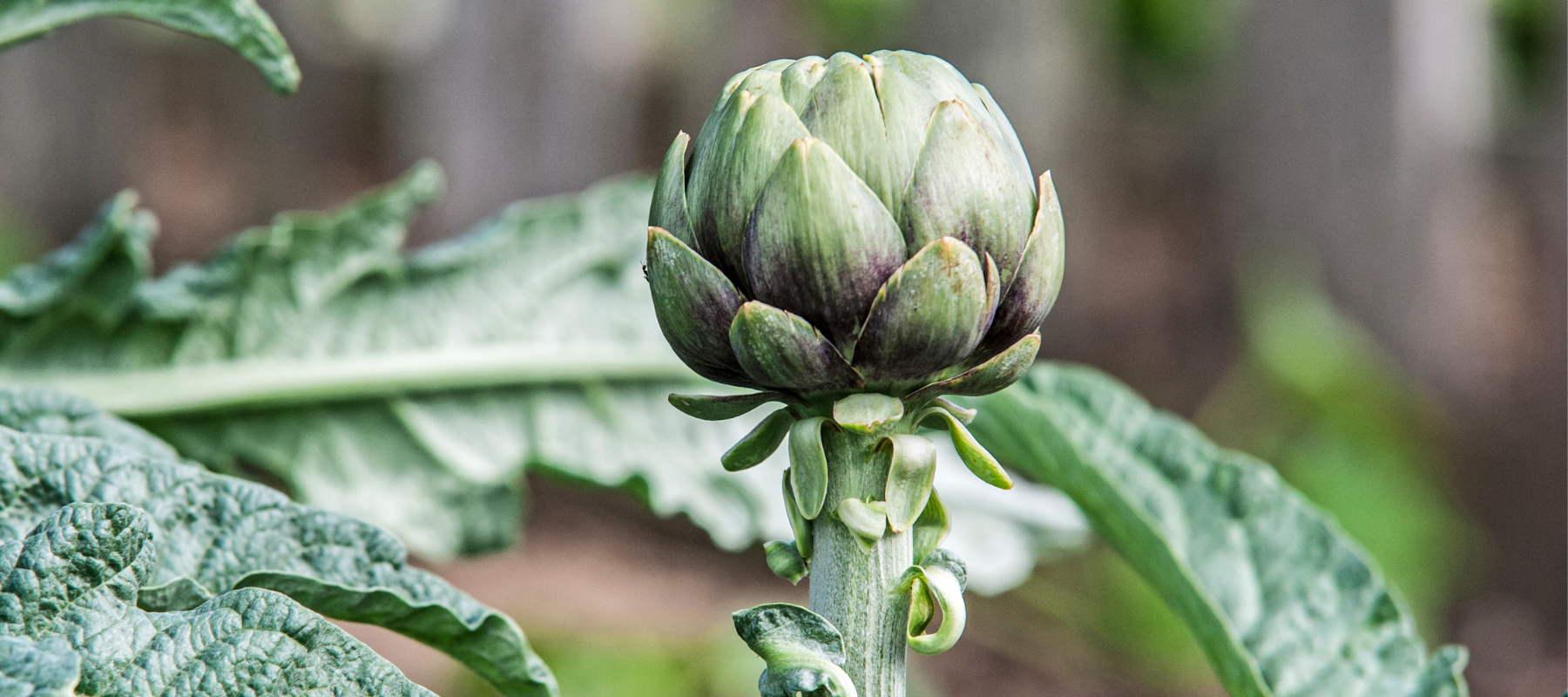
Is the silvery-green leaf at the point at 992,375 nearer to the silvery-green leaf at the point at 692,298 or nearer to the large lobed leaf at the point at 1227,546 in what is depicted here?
the silvery-green leaf at the point at 692,298

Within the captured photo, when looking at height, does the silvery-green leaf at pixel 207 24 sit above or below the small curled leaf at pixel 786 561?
above

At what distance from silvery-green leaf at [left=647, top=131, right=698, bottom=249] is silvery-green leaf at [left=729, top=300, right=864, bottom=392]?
0.11ft

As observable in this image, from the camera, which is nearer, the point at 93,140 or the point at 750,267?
the point at 750,267

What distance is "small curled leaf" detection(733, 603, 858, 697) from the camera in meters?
0.31

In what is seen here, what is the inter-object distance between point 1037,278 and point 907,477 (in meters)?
0.07

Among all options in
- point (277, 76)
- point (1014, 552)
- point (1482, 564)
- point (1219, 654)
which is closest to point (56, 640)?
point (277, 76)

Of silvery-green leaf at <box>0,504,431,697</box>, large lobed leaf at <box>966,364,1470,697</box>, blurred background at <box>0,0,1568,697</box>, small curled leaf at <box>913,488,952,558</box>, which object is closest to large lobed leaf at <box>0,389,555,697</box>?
silvery-green leaf at <box>0,504,431,697</box>

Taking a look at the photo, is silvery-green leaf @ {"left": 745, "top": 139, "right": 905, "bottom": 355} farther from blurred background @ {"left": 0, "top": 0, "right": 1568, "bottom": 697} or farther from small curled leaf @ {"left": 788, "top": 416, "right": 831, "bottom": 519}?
blurred background @ {"left": 0, "top": 0, "right": 1568, "bottom": 697}

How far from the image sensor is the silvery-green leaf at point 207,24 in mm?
462

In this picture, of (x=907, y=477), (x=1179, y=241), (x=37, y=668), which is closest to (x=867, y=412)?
(x=907, y=477)

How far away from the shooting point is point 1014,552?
0.79 meters

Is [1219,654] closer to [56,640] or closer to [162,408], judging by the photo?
[56,640]

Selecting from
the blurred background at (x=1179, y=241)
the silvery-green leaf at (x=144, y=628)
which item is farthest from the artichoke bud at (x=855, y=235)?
the blurred background at (x=1179, y=241)

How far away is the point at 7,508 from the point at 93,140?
215cm
